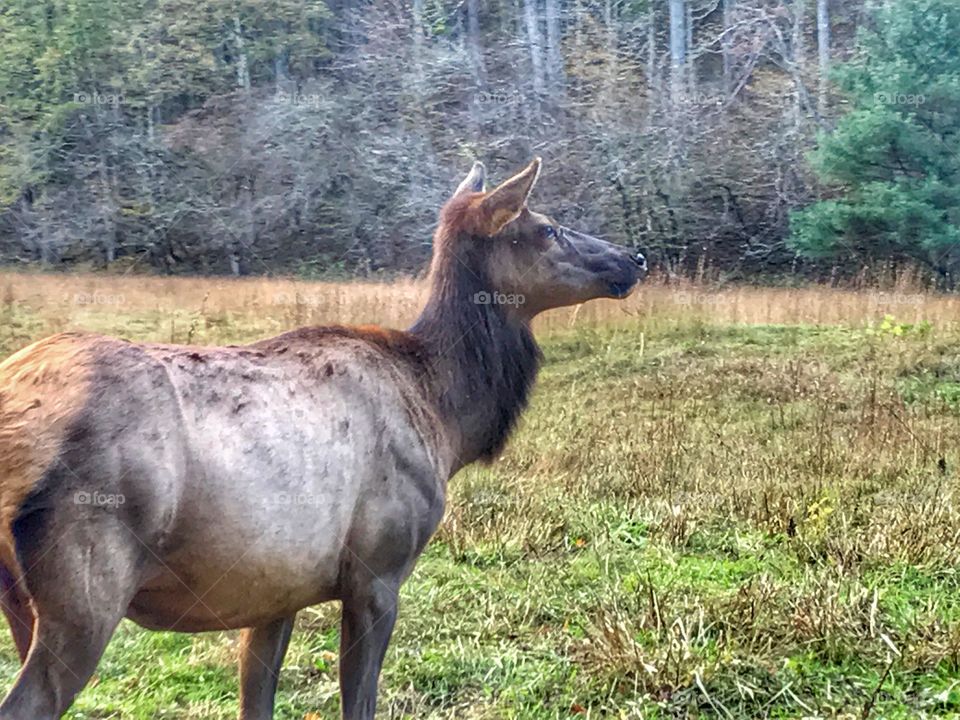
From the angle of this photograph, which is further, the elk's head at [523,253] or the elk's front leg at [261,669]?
the elk's head at [523,253]

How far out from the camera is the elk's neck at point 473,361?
5027 mm

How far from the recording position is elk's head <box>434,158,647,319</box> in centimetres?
531

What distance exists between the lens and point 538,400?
11.8 m

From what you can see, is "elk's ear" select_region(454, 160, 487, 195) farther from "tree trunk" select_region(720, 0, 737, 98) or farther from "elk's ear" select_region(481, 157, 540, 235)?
"tree trunk" select_region(720, 0, 737, 98)

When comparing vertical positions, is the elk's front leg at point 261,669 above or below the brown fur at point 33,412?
below

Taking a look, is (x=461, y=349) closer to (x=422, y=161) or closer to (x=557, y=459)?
(x=557, y=459)

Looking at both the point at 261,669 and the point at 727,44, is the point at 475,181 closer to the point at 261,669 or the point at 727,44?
the point at 261,669

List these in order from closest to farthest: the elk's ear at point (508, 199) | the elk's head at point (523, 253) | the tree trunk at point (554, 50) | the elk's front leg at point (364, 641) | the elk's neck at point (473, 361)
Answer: the elk's front leg at point (364, 641) < the elk's neck at point (473, 361) < the elk's ear at point (508, 199) < the elk's head at point (523, 253) < the tree trunk at point (554, 50)

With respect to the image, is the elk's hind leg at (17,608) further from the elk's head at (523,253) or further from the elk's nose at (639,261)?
the elk's nose at (639,261)

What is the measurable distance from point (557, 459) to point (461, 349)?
418 cm

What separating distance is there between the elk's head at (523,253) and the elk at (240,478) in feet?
0.28

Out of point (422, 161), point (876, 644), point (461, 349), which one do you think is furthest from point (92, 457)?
point (422, 161)

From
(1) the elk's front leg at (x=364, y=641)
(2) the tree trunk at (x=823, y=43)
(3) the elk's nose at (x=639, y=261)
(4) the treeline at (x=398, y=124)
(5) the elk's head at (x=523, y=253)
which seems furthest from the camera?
(2) the tree trunk at (x=823, y=43)

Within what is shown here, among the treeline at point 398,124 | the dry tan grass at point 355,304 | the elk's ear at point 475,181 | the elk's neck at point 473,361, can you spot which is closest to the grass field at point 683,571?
the elk's neck at point 473,361
